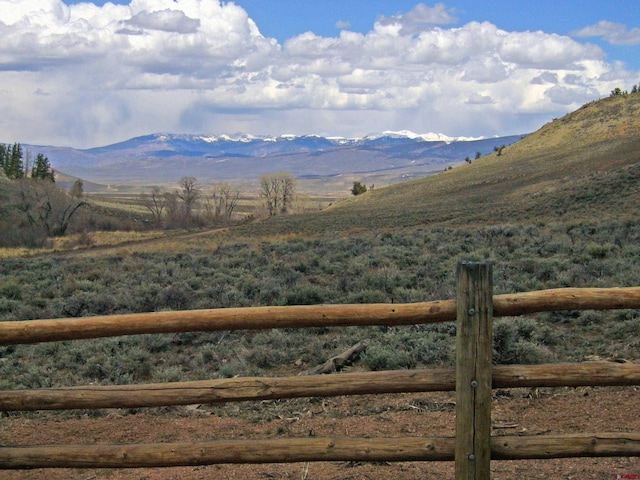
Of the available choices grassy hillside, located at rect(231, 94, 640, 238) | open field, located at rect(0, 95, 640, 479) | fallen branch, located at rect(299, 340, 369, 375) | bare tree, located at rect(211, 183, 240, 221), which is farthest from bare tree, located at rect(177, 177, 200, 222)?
fallen branch, located at rect(299, 340, 369, 375)

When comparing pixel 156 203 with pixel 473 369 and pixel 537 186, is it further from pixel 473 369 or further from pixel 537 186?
pixel 473 369

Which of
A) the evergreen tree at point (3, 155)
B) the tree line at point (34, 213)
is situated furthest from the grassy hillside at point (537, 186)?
the evergreen tree at point (3, 155)

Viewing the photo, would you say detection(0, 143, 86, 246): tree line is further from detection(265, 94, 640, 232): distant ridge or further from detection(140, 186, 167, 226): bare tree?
detection(265, 94, 640, 232): distant ridge

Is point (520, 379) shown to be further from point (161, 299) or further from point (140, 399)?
point (161, 299)

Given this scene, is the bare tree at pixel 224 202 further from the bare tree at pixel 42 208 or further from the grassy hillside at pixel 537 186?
the bare tree at pixel 42 208

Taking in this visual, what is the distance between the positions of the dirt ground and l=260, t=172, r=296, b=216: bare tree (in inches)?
3426

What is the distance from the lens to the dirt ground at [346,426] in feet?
15.9

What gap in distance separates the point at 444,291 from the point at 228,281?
494 centimetres

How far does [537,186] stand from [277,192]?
51719 millimetres

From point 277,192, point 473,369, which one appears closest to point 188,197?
point 277,192

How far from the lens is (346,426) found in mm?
5910

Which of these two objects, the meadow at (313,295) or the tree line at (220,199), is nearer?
the meadow at (313,295)

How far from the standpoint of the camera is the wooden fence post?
3600 mm

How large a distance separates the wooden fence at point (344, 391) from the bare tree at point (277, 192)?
89.5 m
